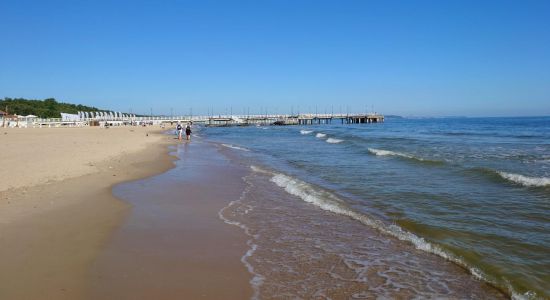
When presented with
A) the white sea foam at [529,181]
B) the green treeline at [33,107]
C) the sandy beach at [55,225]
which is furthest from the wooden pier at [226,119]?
the white sea foam at [529,181]

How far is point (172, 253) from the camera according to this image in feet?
18.0

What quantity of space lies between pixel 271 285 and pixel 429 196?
693cm

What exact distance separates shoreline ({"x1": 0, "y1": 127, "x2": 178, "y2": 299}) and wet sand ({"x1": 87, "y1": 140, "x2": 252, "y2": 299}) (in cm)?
23

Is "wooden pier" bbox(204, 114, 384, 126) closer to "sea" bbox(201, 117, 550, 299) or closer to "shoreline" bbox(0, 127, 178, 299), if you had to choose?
"sea" bbox(201, 117, 550, 299)

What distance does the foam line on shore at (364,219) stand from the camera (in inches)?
198

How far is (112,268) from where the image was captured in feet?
15.9

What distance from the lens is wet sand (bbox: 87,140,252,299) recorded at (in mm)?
4312

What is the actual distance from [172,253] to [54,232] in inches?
80.7

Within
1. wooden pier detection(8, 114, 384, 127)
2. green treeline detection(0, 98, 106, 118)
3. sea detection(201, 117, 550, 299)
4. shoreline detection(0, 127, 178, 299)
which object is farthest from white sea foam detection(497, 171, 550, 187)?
green treeline detection(0, 98, 106, 118)

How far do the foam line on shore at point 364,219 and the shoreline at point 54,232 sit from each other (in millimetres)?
4147

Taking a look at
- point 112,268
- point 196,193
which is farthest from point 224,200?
point 112,268

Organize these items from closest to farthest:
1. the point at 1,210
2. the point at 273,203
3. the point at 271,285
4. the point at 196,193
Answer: the point at 271,285 < the point at 1,210 < the point at 273,203 < the point at 196,193

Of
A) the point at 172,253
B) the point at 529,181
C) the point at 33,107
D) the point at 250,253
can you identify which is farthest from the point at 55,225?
the point at 33,107

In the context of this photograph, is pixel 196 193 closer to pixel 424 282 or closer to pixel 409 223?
pixel 409 223
